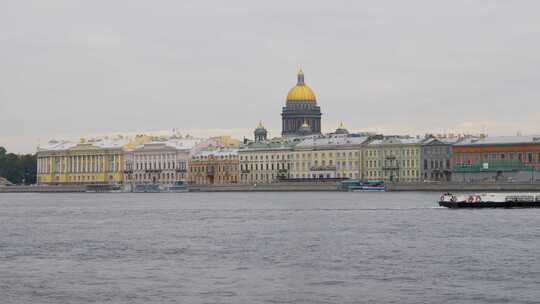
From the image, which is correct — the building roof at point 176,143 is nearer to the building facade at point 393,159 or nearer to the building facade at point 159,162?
the building facade at point 159,162

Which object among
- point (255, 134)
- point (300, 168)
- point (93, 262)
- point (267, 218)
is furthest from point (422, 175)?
point (93, 262)

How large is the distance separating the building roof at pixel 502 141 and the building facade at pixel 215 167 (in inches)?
953

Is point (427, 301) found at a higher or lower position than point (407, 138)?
lower

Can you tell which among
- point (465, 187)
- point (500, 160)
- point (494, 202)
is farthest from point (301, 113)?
point (494, 202)

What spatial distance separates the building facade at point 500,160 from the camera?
287 feet

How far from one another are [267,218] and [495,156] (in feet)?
150

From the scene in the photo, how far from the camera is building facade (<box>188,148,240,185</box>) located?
364 ft

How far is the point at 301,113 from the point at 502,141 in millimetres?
33868

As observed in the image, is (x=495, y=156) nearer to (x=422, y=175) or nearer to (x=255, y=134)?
(x=422, y=175)

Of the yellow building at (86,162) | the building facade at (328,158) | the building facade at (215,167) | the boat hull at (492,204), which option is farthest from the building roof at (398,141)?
the boat hull at (492,204)

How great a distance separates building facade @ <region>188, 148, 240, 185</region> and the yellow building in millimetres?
8974

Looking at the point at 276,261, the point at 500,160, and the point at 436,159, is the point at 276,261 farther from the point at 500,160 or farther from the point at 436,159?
the point at 436,159

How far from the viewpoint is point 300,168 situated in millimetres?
106750

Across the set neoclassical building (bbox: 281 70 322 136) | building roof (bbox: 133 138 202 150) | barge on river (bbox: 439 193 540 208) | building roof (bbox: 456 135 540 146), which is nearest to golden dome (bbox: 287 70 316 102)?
neoclassical building (bbox: 281 70 322 136)
